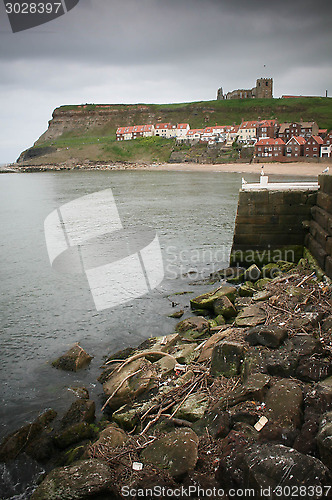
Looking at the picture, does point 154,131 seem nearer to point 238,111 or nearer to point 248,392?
point 238,111

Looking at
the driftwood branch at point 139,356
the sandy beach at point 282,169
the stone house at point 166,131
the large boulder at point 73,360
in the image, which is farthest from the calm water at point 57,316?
the stone house at point 166,131

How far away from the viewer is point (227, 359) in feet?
20.4

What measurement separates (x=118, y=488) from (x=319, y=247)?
8403 mm

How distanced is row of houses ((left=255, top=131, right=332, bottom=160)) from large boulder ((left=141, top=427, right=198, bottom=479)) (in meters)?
83.6

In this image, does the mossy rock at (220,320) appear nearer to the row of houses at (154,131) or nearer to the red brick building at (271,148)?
the red brick building at (271,148)

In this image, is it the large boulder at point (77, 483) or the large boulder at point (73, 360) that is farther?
the large boulder at point (73, 360)

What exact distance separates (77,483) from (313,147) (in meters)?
87.9

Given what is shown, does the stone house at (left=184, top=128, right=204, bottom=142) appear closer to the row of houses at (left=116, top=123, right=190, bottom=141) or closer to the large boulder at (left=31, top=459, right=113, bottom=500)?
the row of houses at (left=116, top=123, right=190, bottom=141)

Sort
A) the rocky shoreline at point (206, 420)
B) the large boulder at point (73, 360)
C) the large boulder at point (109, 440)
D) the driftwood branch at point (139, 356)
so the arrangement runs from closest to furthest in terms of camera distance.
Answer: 1. the rocky shoreline at point (206, 420)
2. the large boulder at point (109, 440)
3. the driftwood branch at point (139, 356)
4. the large boulder at point (73, 360)

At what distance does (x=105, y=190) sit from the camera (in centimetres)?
5272

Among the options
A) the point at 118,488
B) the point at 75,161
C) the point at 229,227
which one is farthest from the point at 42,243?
the point at 75,161

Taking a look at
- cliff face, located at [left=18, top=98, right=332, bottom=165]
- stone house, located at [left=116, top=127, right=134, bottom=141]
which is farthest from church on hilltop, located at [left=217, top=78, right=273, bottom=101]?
stone house, located at [left=116, top=127, right=134, bottom=141]

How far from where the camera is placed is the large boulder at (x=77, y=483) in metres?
4.40

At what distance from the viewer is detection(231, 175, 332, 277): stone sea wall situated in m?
12.7
